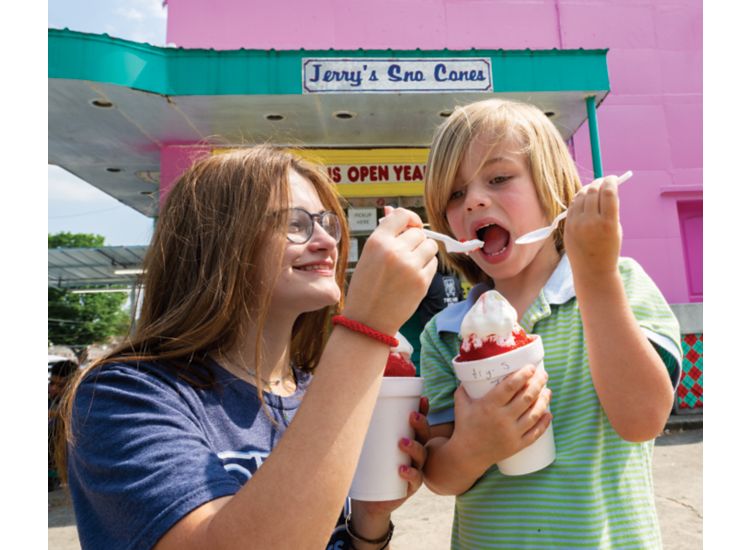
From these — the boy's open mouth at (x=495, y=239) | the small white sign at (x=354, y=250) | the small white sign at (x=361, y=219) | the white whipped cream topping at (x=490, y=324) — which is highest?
the small white sign at (x=361, y=219)

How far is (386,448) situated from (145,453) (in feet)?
1.67

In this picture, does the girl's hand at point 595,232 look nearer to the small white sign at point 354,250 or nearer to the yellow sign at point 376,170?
the small white sign at point 354,250

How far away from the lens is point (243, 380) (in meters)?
1.24

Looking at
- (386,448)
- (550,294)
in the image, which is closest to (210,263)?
(386,448)

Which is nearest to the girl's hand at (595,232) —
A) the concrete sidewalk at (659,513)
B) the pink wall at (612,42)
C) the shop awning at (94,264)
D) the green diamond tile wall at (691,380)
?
the concrete sidewalk at (659,513)

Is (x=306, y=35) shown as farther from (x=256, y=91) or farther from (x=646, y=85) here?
(x=646, y=85)

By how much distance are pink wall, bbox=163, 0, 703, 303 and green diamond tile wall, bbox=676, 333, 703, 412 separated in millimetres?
960

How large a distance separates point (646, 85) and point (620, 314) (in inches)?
A: 316

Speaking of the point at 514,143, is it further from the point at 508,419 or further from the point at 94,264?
the point at 94,264

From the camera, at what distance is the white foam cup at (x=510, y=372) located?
1080 millimetres

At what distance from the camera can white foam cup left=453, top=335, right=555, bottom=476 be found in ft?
3.54

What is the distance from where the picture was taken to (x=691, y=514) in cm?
336

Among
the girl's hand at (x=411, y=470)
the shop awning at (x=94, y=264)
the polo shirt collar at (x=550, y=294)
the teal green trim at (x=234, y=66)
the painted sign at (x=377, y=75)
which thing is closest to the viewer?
the girl's hand at (x=411, y=470)

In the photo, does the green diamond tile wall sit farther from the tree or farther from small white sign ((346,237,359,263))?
the tree
